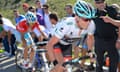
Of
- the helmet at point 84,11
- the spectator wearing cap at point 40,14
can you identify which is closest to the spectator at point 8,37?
the spectator wearing cap at point 40,14

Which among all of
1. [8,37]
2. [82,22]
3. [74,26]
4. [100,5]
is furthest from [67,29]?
[8,37]

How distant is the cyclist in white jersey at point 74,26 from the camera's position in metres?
5.36

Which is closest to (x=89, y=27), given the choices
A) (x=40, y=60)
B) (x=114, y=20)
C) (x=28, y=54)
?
(x=114, y=20)

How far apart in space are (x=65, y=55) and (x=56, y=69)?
2.48ft

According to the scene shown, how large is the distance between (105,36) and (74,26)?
2.22 meters

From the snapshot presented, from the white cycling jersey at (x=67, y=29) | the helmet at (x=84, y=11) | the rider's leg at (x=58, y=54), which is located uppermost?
the helmet at (x=84, y=11)

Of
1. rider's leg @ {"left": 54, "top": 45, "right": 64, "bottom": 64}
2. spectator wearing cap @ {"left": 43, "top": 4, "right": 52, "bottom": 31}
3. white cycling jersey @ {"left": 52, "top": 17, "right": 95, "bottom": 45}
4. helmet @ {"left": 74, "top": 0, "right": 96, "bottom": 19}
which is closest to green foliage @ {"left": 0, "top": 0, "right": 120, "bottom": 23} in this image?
spectator wearing cap @ {"left": 43, "top": 4, "right": 52, "bottom": 31}

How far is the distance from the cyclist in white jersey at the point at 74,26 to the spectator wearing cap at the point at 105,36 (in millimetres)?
1753

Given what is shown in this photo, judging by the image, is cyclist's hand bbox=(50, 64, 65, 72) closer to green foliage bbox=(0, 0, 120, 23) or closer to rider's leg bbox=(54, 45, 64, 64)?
rider's leg bbox=(54, 45, 64, 64)

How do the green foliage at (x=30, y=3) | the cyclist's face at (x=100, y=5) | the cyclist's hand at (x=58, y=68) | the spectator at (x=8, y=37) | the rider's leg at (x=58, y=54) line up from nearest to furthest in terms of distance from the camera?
the cyclist's hand at (x=58, y=68), the rider's leg at (x=58, y=54), the cyclist's face at (x=100, y=5), the spectator at (x=8, y=37), the green foliage at (x=30, y=3)

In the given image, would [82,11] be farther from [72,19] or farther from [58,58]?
[58,58]

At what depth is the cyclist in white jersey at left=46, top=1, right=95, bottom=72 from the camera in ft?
17.6

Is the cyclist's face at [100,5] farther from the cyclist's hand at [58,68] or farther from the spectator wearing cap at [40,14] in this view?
the spectator wearing cap at [40,14]

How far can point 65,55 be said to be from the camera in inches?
247
